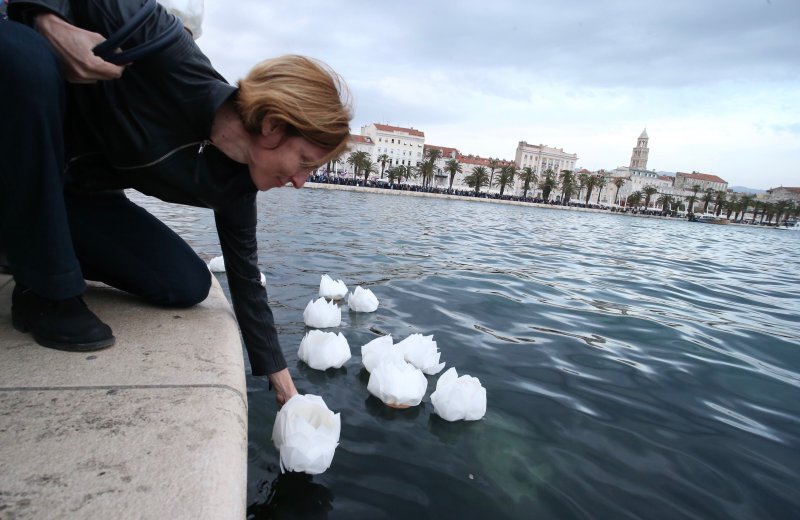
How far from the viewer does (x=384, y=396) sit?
257cm

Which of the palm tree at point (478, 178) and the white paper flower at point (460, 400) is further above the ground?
the palm tree at point (478, 178)

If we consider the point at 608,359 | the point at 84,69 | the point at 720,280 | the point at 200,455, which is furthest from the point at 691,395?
the point at 720,280

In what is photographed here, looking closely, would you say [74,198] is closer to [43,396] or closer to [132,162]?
[132,162]

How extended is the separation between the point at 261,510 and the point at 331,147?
54.0 inches

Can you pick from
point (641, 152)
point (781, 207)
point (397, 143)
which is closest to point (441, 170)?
point (397, 143)

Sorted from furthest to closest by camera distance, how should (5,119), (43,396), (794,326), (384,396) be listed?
(794,326)
(384,396)
(5,119)
(43,396)

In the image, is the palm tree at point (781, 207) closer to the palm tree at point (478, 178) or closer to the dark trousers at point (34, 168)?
the palm tree at point (478, 178)

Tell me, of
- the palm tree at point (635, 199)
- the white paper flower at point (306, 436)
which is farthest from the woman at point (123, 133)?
the palm tree at point (635, 199)

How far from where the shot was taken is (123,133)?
1904mm

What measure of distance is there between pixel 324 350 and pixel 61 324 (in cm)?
137

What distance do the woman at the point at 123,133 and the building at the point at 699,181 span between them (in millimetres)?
185209

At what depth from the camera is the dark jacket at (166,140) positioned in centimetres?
177

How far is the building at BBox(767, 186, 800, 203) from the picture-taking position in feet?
533

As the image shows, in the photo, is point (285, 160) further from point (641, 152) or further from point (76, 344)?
point (641, 152)
